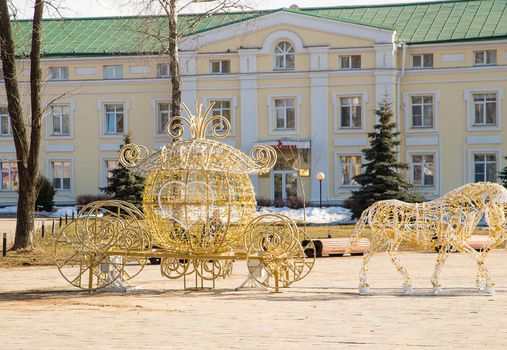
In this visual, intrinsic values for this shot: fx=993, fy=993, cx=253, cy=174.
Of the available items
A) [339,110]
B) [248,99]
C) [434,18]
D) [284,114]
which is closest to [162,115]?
[248,99]

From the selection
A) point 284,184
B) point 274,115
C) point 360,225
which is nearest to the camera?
point 360,225

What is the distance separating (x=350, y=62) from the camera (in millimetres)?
45906

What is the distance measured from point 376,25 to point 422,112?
4.64 metres

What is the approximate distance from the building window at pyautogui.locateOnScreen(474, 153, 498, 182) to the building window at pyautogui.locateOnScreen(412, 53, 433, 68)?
4.78m

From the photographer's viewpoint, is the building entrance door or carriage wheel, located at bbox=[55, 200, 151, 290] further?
the building entrance door

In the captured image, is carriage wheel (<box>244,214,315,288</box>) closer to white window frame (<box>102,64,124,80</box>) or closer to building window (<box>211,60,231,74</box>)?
building window (<box>211,60,231,74</box>)

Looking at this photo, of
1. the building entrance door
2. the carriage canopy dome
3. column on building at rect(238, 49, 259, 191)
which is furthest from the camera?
column on building at rect(238, 49, 259, 191)

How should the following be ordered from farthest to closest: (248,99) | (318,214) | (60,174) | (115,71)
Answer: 1. (60,174)
2. (115,71)
3. (248,99)
4. (318,214)

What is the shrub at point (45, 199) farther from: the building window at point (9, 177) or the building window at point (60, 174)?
the building window at point (9, 177)

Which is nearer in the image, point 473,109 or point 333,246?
point 333,246

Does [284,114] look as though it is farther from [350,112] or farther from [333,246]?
[333,246]

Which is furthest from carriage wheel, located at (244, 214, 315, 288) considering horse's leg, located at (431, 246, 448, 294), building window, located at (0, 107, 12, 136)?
building window, located at (0, 107, 12, 136)

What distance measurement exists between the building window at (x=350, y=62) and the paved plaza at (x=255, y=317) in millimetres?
28128

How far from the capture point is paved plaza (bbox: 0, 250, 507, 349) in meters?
10.6
